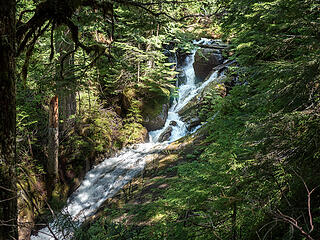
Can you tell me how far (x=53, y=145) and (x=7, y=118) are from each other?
7.06 m

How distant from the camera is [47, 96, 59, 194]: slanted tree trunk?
26.1 ft

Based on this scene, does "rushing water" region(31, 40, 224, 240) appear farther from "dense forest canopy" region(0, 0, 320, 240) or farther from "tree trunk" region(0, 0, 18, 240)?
"tree trunk" region(0, 0, 18, 240)

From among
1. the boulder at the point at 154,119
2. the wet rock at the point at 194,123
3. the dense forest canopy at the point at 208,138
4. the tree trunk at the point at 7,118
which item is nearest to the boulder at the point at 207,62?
the boulder at the point at 154,119

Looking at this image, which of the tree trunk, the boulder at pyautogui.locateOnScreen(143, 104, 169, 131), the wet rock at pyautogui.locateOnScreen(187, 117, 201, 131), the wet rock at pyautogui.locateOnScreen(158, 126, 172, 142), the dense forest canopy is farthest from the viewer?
the boulder at pyautogui.locateOnScreen(143, 104, 169, 131)

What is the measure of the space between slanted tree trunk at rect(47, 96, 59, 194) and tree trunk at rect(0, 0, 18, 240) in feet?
21.7

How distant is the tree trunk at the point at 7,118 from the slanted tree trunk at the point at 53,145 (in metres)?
6.61

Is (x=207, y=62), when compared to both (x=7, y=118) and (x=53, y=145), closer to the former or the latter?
(x=53, y=145)

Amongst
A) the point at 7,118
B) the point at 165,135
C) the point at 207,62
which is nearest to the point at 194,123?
the point at 165,135

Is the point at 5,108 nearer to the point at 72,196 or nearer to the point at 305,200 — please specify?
the point at 305,200

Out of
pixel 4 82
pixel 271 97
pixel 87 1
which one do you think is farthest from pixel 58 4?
pixel 271 97

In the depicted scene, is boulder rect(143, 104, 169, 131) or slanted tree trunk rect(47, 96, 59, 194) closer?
slanted tree trunk rect(47, 96, 59, 194)

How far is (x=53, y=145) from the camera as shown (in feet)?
26.8

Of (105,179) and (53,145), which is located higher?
(53,145)

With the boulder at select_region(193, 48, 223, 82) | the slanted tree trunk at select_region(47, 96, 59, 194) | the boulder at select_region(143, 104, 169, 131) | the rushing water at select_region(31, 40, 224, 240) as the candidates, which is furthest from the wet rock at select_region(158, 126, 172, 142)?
the boulder at select_region(193, 48, 223, 82)
